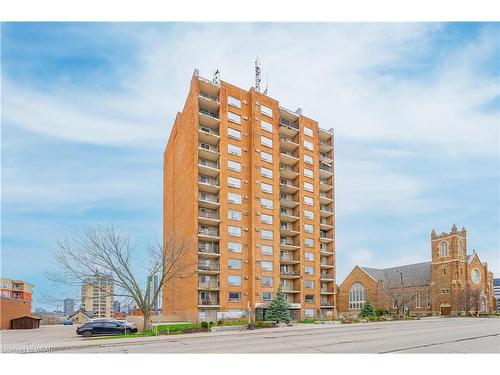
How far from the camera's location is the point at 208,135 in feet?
187

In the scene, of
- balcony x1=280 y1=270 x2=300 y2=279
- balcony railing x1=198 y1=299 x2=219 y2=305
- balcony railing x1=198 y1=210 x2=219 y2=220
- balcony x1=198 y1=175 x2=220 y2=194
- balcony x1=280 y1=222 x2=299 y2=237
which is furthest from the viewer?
balcony x1=280 y1=222 x2=299 y2=237

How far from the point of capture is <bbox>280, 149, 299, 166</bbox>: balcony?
215 feet

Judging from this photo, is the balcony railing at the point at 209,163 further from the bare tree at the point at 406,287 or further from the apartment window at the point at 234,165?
the bare tree at the point at 406,287

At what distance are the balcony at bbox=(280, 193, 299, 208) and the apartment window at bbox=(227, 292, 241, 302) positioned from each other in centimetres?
1454

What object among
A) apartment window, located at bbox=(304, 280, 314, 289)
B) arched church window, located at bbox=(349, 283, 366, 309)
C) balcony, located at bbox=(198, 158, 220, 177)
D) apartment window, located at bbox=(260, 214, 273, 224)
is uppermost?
balcony, located at bbox=(198, 158, 220, 177)

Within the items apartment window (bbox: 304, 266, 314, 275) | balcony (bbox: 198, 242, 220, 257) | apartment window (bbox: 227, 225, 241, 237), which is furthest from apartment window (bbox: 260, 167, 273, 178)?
apartment window (bbox: 304, 266, 314, 275)

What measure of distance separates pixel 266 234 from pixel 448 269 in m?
46.5

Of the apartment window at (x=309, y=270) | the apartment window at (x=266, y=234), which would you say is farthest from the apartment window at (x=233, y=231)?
the apartment window at (x=309, y=270)

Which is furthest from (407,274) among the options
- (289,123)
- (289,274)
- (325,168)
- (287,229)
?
(289,123)

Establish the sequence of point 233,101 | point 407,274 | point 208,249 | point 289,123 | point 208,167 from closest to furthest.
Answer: point 208,249
point 208,167
point 233,101
point 289,123
point 407,274

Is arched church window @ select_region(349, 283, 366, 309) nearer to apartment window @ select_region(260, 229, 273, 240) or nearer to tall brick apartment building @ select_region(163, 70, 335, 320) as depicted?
tall brick apartment building @ select_region(163, 70, 335, 320)

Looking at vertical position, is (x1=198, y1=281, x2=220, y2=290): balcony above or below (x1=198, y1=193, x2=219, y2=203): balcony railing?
below

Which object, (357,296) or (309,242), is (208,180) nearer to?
(309,242)

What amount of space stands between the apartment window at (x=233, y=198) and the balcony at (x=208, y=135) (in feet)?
22.0
